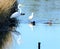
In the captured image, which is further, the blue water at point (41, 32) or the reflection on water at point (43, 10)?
the reflection on water at point (43, 10)

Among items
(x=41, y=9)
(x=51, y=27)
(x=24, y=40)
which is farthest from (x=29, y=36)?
(x=41, y=9)

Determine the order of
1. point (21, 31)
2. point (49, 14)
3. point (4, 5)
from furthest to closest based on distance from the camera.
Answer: point (49, 14), point (4, 5), point (21, 31)

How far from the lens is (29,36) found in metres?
16.6

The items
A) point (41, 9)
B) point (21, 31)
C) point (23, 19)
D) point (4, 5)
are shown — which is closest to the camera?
point (21, 31)

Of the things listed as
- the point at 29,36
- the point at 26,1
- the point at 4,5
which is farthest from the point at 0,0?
the point at 26,1

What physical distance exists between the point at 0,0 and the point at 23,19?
1.99m

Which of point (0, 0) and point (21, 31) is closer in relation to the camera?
point (21, 31)

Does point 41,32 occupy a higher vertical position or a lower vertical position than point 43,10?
higher

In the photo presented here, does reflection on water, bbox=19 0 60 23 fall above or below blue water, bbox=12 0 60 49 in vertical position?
below

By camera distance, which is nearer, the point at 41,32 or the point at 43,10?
the point at 41,32

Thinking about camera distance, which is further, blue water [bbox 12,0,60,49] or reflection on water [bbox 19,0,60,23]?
reflection on water [bbox 19,0,60,23]

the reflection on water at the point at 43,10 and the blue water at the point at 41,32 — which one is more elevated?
the blue water at the point at 41,32

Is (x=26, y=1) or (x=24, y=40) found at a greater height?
(x=24, y=40)

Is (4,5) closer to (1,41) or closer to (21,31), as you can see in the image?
(21,31)
